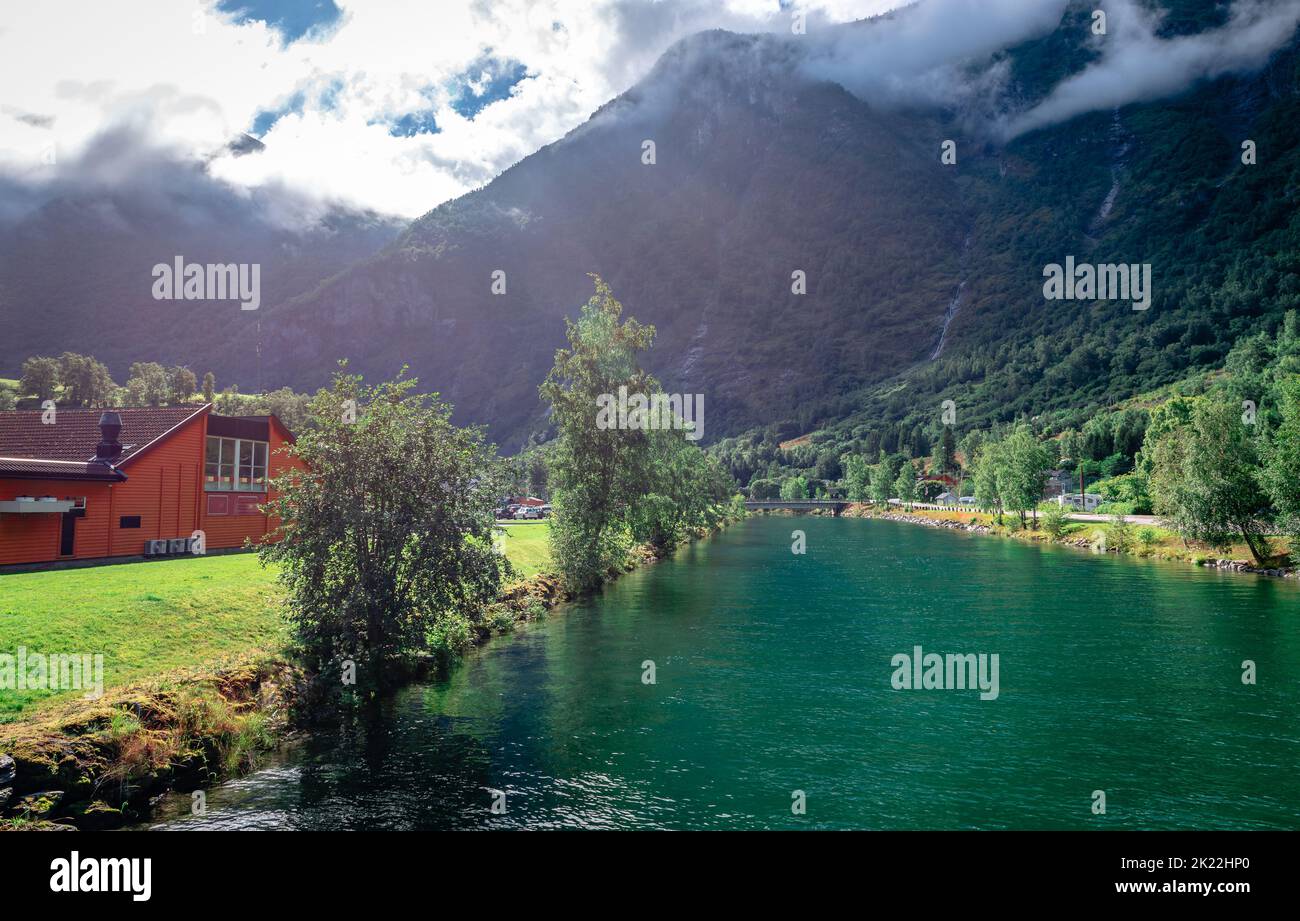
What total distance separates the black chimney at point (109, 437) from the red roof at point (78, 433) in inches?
16.7

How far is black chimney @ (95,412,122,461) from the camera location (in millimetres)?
43594

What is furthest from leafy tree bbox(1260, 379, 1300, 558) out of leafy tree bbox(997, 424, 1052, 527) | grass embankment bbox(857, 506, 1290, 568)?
leafy tree bbox(997, 424, 1052, 527)

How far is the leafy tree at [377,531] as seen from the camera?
2631 centimetres

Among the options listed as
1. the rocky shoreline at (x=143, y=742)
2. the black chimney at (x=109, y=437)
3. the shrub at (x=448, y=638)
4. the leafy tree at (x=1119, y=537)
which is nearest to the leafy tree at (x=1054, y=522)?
the leafy tree at (x=1119, y=537)

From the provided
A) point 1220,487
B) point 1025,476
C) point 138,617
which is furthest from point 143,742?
point 1025,476

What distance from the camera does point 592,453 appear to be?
56.3m

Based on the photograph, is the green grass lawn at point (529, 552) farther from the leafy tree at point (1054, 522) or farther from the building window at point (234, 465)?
the leafy tree at point (1054, 522)

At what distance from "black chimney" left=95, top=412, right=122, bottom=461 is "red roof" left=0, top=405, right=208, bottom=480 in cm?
42

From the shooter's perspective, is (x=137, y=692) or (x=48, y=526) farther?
(x=48, y=526)

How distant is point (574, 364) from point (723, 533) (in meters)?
78.6

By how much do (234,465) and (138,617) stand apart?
88.6 ft

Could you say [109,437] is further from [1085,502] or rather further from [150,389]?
[150,389]

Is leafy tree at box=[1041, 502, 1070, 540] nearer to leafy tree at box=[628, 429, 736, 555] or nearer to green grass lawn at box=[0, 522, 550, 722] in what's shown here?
leafy tree at box=[628, 429, 736, 555]
